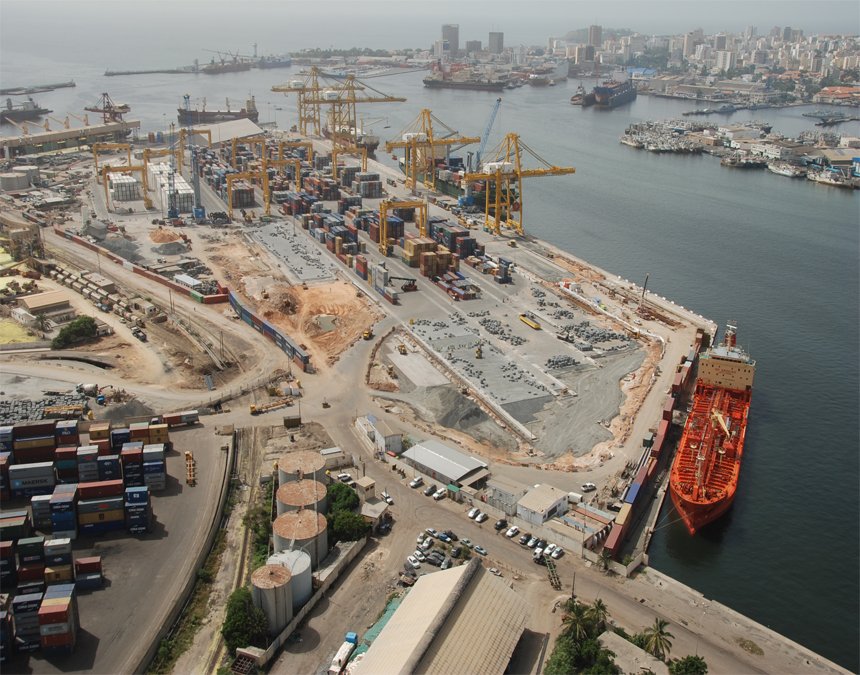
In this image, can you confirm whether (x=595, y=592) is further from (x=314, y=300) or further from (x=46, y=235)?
(x=46, y=235)

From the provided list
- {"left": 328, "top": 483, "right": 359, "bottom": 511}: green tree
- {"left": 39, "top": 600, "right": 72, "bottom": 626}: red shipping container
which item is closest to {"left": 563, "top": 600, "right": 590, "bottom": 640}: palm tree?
{"left": 328, "top": 483, "right": 359, "bottom": 511}: green tree

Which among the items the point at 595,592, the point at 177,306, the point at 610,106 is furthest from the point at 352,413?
the point at 610,106

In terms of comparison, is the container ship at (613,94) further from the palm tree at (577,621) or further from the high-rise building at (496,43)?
the palm tree at (577,621)

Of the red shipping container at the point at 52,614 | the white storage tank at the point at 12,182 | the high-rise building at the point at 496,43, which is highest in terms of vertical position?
the high-rise building at the point at 496,43

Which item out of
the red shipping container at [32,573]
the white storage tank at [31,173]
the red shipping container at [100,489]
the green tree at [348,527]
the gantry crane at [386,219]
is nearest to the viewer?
the red shipping container at [32,573]

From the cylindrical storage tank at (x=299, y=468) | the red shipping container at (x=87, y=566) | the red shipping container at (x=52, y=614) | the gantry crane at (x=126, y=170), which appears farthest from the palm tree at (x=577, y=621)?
the gantry crane at (x=126, y=170)

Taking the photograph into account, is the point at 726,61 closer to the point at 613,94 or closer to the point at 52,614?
the point at 613,94

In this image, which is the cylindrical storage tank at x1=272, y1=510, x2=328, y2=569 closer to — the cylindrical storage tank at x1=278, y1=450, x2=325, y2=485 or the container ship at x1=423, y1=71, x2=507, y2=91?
the cylindrical storage tank at x1=278, y1=450, x2=325, y2=485
